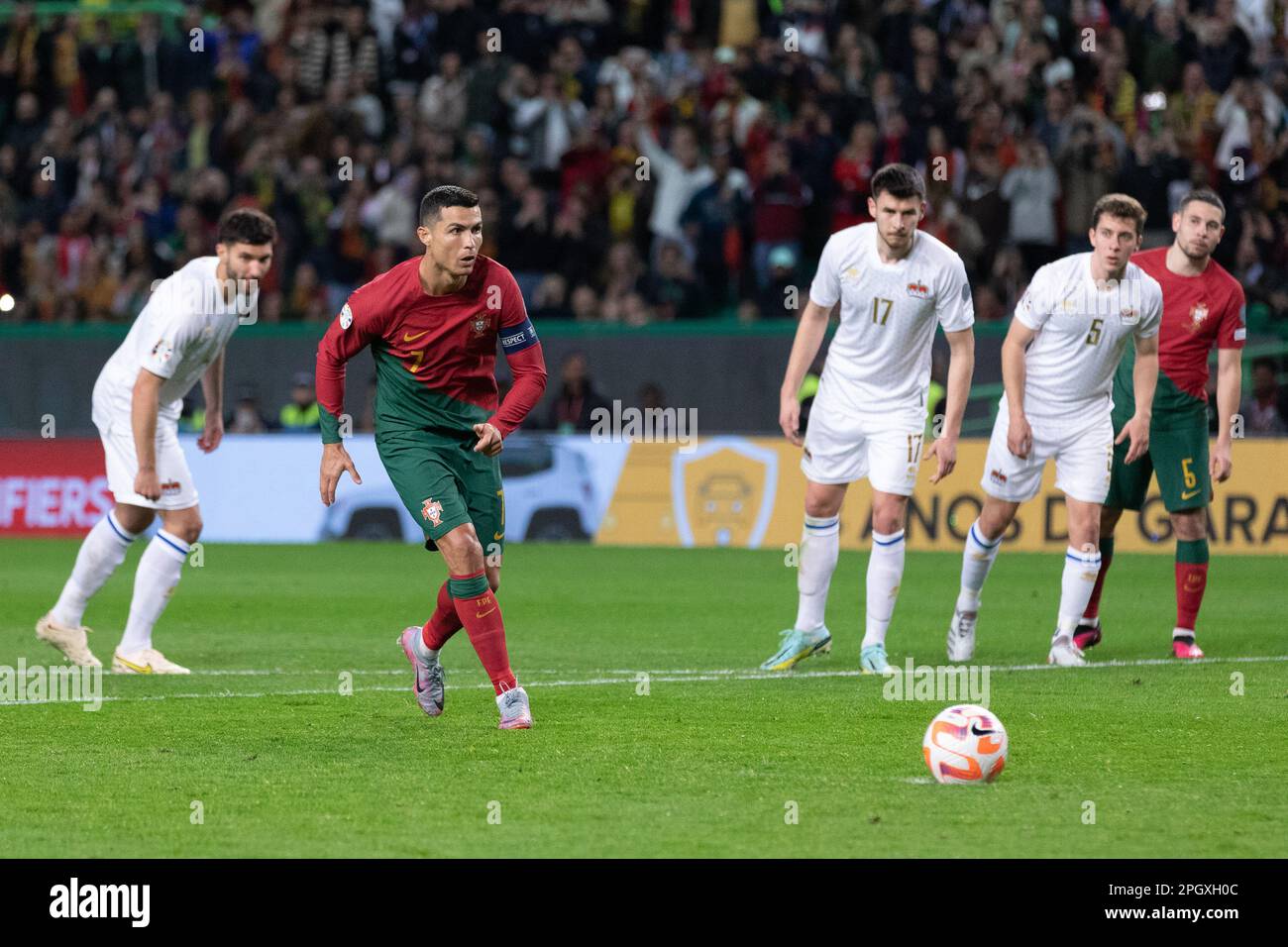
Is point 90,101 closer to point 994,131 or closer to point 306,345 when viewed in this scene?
point 306,345

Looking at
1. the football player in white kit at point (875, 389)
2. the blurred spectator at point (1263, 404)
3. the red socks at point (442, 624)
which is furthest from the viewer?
the blurred spectator at point (1263, 404)

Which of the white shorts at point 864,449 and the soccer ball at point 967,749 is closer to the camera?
the soccer ball at point 967,749

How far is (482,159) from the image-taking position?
2116 cm

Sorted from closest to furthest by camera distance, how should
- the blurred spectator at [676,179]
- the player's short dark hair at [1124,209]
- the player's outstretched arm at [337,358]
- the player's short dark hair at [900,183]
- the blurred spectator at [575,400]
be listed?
the player's outstretched arm at [337,358]
the player's short dark hair at [900,183]
the player's short dark hair at [1124,209]
the blurred spectator at [575,400]
the blurred spectator at [676,179]

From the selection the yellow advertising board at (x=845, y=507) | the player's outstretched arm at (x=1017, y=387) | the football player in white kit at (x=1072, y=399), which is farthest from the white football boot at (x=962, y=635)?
the yellow advertising board at (x=845, y=507)

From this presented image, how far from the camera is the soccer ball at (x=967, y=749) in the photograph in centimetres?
664

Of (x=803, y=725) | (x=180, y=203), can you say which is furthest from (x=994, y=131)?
(x=803, y=725)

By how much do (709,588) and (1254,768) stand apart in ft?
25.3

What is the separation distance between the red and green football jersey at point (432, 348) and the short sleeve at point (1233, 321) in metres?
4.26

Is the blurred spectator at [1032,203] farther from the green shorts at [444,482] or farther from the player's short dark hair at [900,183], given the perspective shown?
the green shorts at [444,482]

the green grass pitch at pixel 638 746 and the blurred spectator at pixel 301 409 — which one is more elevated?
the blurred spectator at pixel 301 409

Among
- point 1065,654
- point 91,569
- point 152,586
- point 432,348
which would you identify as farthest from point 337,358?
point 1065,654

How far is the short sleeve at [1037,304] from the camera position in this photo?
10125mm

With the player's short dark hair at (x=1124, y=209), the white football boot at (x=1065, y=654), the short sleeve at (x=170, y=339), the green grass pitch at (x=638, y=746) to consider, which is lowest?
the green grass pitch at (x=638, y=746)
